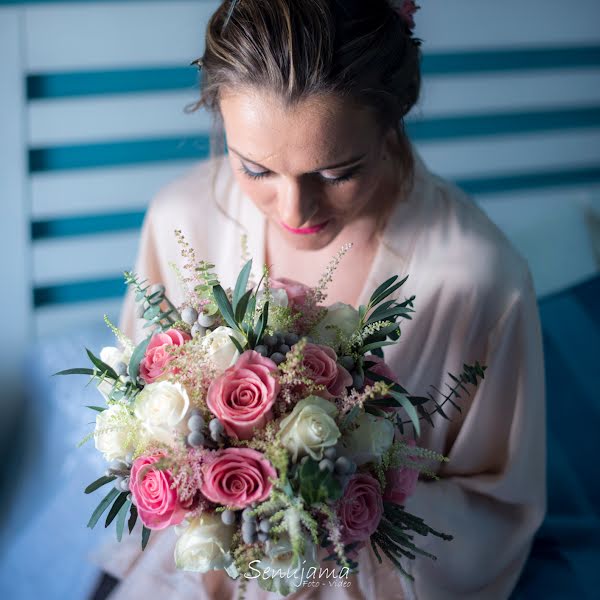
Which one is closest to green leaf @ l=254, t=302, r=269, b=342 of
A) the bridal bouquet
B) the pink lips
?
the bridal bouquet

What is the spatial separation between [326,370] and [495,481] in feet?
2.12

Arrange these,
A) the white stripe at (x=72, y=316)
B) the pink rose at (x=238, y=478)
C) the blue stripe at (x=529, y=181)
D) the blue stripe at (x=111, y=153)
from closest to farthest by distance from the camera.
A: the pink rose at (x=238, y=478) → the blue stripe at (x=111, y=153) → the white stripe at (x=72, y=316) → the blue stripe at (x=529, y=181)

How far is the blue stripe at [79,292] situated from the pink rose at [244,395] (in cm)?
137

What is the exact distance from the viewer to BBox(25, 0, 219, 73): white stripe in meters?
1.77

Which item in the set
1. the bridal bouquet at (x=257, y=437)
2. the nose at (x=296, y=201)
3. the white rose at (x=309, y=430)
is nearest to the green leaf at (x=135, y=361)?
the bridal bouquet at (x=257, y=437)

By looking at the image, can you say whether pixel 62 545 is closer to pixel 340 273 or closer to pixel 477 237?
pixel 340 273

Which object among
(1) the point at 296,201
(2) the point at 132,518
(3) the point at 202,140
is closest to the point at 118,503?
(2) the point at 132,518

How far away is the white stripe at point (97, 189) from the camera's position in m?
1.94

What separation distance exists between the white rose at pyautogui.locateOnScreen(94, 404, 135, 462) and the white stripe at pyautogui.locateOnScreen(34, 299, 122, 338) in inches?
45.2

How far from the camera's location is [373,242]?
1419mm

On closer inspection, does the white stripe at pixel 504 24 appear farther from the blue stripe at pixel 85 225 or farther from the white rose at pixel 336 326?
the white rose at pixel 336 326

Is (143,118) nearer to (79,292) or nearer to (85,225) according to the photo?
(85,225)

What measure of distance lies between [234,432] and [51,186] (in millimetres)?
1341

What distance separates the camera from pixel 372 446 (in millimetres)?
866
